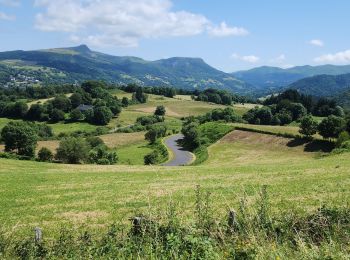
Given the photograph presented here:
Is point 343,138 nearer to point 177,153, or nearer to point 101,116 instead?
point 177,153

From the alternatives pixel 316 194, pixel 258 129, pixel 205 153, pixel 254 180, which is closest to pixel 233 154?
pixel 205 153

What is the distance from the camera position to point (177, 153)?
116250 mm

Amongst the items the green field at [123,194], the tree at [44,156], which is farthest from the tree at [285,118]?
the green field at [123,194]

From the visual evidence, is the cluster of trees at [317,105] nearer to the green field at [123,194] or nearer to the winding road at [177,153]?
the winding road at [177,153]

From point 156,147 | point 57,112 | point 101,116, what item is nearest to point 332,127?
point 156,147

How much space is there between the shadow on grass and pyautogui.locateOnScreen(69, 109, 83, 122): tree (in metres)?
114

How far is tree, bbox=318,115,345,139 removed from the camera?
88625mm

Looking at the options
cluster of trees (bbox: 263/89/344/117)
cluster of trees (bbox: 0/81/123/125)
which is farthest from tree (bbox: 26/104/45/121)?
cluster of trees (bbox: 263/89/344/117)

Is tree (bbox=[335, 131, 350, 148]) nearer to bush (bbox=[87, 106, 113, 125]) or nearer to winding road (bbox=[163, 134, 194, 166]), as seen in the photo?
winding road (bbox=[163, 134, 194, 166])

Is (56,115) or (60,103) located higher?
(60,103)

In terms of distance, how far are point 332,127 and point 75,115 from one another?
124 metres

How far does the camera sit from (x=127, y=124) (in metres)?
180

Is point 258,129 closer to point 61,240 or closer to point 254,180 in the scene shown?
point 254,180

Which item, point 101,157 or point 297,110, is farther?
point 297,110
